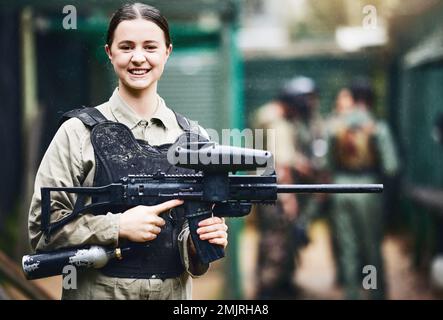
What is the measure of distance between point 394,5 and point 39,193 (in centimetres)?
676

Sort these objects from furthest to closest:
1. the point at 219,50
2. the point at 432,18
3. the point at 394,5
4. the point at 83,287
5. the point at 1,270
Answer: the point at 394,5
the point at 432,18
the point at 219,50
the point at 1,270
the point at 83,287

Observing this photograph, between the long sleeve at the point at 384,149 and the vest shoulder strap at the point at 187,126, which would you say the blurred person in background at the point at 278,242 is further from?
the vest shoulder strap at the point at 187,126

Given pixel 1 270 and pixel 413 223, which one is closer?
pixel 1 270

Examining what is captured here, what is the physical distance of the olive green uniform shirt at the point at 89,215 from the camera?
2.29 meters

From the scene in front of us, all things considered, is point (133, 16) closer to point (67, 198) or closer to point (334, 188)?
point (67, 198)

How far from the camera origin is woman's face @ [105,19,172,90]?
229 centimetres

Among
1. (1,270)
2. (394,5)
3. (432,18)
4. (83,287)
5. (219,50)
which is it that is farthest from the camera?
(394,5)

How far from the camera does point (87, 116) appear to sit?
2348 mm

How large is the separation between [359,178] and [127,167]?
3516 mm

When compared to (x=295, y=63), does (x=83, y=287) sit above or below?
below

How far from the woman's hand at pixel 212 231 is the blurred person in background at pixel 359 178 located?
135 inches

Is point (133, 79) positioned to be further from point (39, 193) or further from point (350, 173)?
point (350, 173)

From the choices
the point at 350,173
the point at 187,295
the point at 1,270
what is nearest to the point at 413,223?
the point at 350,173

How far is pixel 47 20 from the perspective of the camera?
561 centimetres
